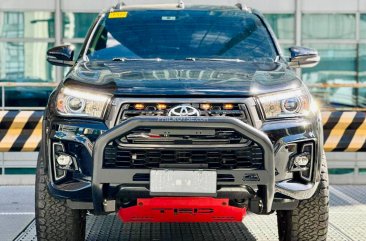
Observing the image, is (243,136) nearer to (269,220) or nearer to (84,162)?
(84,162)

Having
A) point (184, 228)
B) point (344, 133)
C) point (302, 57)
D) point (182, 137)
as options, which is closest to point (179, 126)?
point (182, 137)

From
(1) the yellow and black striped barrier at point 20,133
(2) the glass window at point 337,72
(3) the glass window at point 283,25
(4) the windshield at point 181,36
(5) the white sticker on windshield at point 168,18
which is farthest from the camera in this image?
(3) the glass window at point 283,25

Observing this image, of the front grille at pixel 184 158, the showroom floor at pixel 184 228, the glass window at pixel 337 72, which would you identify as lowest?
the glass window at pixel 337 72

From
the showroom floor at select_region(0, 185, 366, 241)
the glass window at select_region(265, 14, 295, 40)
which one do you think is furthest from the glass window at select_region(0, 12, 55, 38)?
the showroom floor at select_region(0, 185, 366, 241)

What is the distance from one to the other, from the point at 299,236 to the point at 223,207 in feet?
2.84

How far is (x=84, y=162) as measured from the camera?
5352 mm

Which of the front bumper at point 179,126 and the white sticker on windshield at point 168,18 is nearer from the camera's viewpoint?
the front bumper at point 179,126

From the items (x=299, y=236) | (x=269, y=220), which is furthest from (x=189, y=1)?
(x=299, y=236)

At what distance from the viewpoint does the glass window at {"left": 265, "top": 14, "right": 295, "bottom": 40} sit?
62.8ft

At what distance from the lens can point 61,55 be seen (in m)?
7.03

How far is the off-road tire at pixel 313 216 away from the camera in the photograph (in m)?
5.87

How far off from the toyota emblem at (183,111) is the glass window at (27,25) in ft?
45.4

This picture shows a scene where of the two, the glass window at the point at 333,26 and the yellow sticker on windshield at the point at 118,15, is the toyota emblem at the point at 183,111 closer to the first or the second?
the yellow sticker on windshield at the point at 118,15

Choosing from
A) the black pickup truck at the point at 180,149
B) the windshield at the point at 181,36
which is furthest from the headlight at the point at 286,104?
the windshield at the point at 181,36
